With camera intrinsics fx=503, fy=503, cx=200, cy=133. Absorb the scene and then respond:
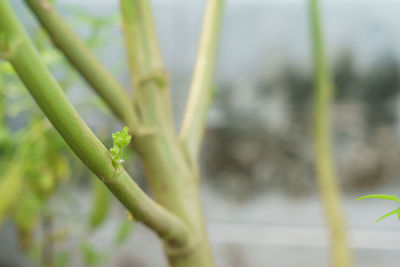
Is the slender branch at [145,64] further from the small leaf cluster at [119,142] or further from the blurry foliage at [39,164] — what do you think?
the blurry foliage at [39,164]

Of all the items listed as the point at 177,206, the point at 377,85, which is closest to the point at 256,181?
the point at 377,85

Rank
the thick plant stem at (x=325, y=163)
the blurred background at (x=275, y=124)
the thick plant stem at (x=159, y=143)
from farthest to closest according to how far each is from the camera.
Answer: the blurred background at (x=275, y=124), the thick plant stem at (x=325, y=163), the thick plant stem at (x=159, y=143)

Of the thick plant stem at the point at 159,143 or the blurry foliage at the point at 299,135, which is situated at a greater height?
the blurry foliage at the point at 299,135

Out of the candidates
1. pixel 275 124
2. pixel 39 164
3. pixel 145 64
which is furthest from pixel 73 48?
pixel 275 124

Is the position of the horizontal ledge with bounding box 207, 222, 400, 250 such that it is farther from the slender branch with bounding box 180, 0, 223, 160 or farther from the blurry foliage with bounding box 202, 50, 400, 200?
the slender branch with bounding box 180, 0, 223, 160

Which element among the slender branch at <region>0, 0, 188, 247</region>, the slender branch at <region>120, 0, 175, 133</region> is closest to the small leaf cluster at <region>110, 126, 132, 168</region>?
the slender branch at <region>0, 0, 188, 247</region>

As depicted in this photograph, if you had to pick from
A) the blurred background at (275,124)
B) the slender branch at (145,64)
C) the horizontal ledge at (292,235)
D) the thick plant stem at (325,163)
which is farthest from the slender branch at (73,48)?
the horizontal ledge at (292,235)

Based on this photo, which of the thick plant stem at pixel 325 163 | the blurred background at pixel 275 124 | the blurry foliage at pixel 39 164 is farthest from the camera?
→ the blurred background at pixel 275 124
